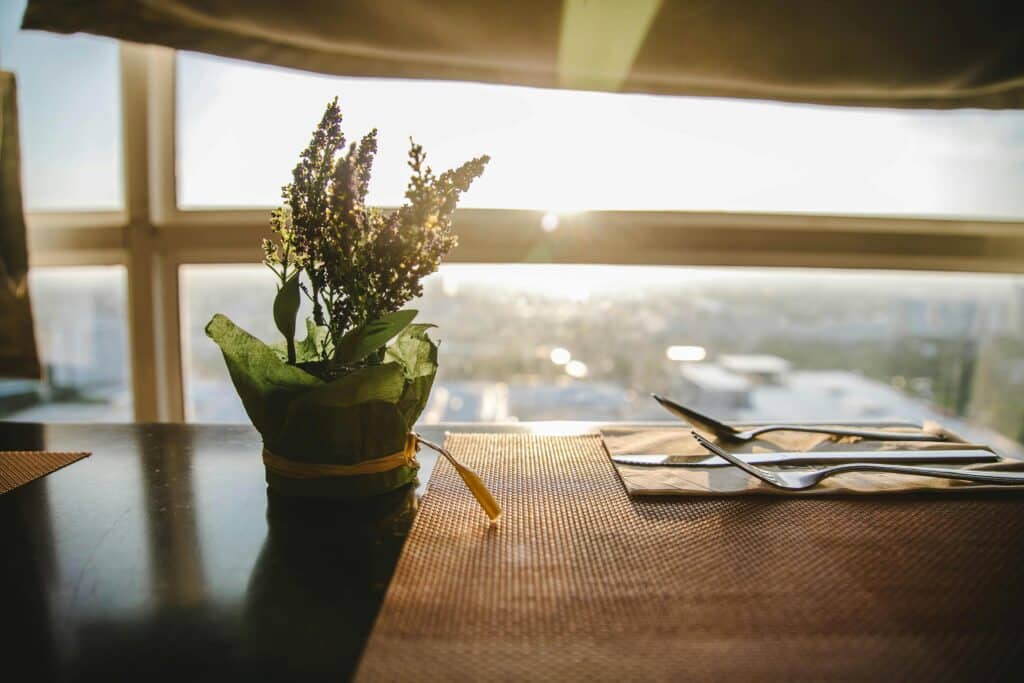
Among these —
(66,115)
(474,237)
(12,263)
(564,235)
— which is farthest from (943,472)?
(66,115)

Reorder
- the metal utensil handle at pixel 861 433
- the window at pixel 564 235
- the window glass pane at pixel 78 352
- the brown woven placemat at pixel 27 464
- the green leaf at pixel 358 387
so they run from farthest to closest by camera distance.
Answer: the window glass pane at pixel 78 352
the window at pixel 564 235
the metal utensil handle at pixel 861 433
the brown woven placemat at pixel 27 464
the green leaf at pixel 358 387

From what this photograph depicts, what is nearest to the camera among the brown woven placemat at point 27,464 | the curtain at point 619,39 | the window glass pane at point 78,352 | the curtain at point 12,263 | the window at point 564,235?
the brown woven placemat at point 27,464

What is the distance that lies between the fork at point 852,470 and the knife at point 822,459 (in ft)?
0.12

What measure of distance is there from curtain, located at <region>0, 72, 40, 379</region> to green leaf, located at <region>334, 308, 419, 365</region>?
153 cm

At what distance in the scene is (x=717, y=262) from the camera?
171 centimetres

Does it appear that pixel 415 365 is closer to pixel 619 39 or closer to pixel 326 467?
pixel 326 467

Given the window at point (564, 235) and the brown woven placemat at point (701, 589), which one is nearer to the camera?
the brown woven placemat at point (701, 589)

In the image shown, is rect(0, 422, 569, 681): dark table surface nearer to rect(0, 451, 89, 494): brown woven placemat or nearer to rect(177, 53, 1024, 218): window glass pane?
rect(0, 451, 89, 494): brown woven placemat

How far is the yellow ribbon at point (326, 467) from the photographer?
640mm

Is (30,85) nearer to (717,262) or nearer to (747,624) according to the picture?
(717,262)

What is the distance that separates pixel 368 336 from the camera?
63 centimetres

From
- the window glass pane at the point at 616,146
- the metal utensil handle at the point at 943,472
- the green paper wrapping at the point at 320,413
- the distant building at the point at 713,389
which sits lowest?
the distant building at the point at 713,389

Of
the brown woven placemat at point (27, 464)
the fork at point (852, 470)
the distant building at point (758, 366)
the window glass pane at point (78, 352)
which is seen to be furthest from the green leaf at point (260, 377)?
the distant building at point (758, 366)

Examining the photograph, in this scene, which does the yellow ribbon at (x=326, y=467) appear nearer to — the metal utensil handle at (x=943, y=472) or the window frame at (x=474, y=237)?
the metal utensil handle at (x=943, y=472)
